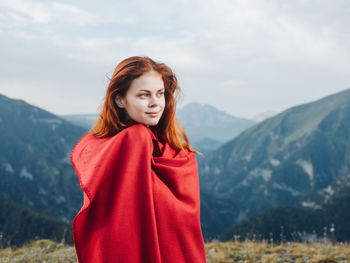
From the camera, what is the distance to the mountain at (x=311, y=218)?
479 feet

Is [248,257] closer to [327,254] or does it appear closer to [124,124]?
[327,254]

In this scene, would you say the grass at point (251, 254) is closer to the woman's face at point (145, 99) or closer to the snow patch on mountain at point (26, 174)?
the woman's face at point (145, 99)

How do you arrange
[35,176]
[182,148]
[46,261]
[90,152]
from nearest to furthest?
1. [90,152]
2. [182,148]
3. [46,261]
4. [35,176]

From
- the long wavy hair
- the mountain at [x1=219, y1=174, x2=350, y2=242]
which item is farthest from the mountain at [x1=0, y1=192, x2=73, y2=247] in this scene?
the long wavy hair

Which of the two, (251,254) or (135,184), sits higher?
(135,184)

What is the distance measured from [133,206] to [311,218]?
566 ft

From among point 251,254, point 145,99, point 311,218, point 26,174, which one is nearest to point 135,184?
point 145,99

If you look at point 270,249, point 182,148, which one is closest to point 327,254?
point 270,249

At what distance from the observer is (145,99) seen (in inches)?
140

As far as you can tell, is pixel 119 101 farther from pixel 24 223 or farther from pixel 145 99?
pixel 24 223

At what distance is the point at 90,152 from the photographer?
11.1 ft

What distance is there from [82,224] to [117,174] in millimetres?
594

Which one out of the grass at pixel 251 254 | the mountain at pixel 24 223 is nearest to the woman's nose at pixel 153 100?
the grass at pixel 251 254

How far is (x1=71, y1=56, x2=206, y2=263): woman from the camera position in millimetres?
3098
